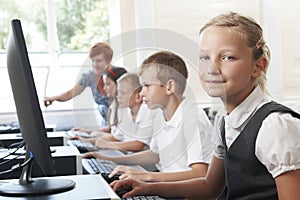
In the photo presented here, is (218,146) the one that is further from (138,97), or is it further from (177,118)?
(138,97)

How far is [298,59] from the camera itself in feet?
9.14

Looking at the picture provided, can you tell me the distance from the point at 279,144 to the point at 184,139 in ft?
2.14

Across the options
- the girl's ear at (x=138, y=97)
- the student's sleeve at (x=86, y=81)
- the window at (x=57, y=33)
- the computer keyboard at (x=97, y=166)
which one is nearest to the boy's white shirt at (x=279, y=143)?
the computer keyboard at (x=97, y=166)

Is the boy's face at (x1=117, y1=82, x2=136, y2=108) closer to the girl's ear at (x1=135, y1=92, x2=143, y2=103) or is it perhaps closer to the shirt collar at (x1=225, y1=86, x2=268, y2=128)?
the girl's ear at (x1=135, y1=92, x2=143, y2=103)

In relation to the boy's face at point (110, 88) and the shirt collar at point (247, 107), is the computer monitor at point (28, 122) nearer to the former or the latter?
the shirt collar at point (247, 107)

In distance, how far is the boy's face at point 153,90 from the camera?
181 centimetres

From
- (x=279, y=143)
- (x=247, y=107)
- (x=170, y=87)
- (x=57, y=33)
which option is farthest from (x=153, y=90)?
(x=57, y=33)

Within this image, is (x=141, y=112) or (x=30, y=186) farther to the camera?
(x=141, y=112)

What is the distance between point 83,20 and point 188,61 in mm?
1987

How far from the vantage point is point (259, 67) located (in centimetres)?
121

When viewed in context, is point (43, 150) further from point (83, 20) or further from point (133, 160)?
point (83, 20)

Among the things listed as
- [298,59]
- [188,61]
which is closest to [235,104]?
[188,61]

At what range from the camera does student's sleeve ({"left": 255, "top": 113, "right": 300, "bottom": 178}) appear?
1034mm

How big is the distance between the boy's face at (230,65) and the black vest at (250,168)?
0.08 m
